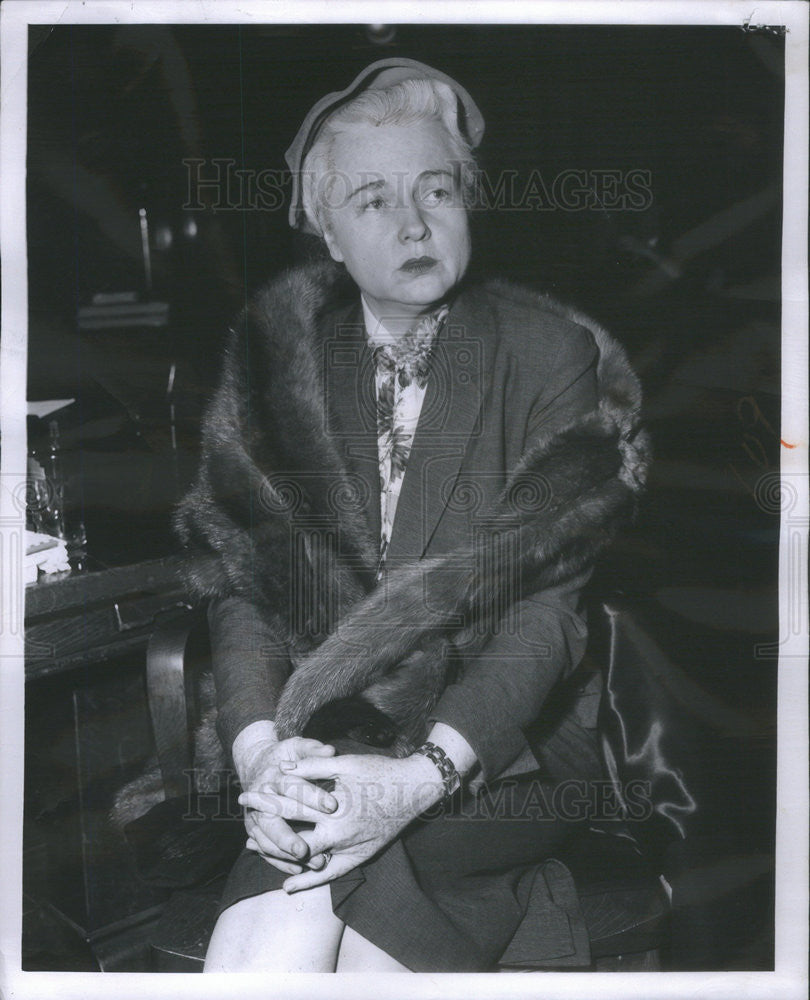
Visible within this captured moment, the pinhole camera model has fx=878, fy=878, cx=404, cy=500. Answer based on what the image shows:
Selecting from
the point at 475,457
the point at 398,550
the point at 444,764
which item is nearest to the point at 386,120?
the point at 475,457

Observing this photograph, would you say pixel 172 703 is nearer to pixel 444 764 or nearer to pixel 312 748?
pixel 312 748

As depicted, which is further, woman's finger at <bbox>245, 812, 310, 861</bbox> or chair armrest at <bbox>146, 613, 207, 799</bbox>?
chair armrest at <bbox>146, 613, 207, 799</bbox>

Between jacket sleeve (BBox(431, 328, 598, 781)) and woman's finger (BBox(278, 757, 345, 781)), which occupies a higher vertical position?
jacket sleeve (BBox(431, 328, 598, 781))

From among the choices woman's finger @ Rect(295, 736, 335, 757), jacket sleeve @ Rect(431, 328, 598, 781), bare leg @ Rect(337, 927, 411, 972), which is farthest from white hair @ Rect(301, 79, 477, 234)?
bare leg @ Rect(337, 927, 411, 972)

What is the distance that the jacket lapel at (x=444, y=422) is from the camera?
1111mm

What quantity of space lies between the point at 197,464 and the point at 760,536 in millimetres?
751

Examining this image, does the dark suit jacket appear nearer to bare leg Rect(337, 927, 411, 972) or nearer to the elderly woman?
the elderly woman

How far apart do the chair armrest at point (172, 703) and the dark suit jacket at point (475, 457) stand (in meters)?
0.05

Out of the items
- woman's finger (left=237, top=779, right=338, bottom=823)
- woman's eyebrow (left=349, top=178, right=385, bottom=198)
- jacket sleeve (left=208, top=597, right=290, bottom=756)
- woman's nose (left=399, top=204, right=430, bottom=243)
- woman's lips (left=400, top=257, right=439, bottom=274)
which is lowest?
woman's finger (left=237, top=779, right=338, bottom=823)

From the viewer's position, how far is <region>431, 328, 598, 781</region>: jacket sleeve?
1072 millimetres

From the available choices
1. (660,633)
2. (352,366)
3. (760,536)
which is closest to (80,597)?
(352,366)

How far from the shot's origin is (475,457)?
1.12m

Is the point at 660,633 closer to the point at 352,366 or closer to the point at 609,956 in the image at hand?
the point at 609,956

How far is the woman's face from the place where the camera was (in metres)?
1.08
